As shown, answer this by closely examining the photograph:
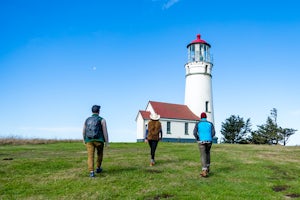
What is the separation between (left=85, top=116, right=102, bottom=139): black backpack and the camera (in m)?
11.1

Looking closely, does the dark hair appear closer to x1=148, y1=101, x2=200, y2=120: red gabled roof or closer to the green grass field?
the green grass field

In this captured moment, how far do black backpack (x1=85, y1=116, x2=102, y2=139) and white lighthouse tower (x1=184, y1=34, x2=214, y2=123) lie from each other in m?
37.6

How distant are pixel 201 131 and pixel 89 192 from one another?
5000 millimetres

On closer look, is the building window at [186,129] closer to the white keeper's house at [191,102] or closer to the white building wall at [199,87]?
the white keeper's house at [191,102]

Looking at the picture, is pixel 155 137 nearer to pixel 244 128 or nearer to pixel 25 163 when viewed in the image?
pixel 25 163

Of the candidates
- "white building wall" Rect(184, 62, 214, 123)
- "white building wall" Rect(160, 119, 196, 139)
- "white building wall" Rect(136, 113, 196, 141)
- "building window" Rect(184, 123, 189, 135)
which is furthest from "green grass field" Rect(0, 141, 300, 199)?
"white building wall" Rect(184, 62, 214, 123)

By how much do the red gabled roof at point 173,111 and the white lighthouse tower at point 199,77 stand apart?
3.93ft

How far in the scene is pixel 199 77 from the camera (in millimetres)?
47312

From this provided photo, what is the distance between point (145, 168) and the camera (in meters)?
13.5

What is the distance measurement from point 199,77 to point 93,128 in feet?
124

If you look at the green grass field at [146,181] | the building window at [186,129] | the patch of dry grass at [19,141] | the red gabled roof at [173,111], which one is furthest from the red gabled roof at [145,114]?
the green grass field at [146,181]

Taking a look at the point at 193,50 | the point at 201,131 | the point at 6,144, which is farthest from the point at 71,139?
the point at 201,131

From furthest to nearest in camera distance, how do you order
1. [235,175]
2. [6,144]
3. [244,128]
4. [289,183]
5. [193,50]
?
[244,128] < [193,50] < [6,144] < [235,175] < [289,183]

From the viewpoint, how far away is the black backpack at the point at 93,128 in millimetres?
11086
